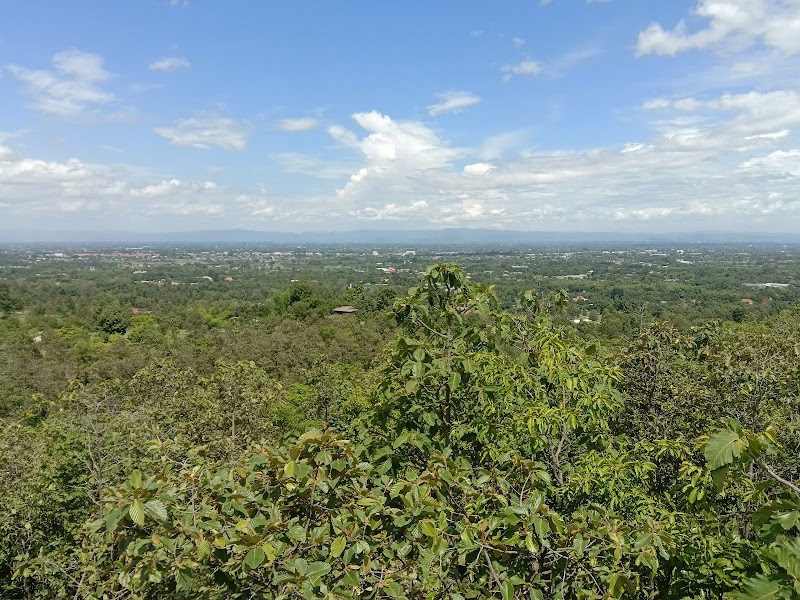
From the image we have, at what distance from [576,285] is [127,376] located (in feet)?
292

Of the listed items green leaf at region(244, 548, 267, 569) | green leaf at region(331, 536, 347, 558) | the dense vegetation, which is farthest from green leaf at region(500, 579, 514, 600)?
green leaf at region(244, 548, 267, 569)

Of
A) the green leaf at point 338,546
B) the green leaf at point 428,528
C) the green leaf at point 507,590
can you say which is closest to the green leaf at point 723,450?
the green leaf at point 507,590

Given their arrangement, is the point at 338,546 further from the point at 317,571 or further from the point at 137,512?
the point at 137,512

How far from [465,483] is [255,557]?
1429 millimetres

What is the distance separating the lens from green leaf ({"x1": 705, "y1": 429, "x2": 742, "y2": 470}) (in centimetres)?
221

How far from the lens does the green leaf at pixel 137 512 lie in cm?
227

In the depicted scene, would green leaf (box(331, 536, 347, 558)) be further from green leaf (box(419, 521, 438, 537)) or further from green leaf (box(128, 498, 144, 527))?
green leaf (box(128, 498, 144, 527))

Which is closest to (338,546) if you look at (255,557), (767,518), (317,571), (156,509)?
(317,571)

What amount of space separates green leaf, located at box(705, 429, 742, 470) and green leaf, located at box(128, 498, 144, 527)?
2.70 m

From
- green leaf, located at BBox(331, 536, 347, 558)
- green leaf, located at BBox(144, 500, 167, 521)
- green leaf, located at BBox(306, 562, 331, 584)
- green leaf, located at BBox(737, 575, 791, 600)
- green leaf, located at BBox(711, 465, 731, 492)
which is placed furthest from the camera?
green leaf, located at BBox(331, 536, 347, 558)

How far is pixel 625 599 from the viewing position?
12.3ft

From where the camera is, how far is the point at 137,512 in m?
2.31

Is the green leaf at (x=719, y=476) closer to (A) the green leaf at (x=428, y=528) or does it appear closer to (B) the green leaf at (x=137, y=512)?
(A) the green leaf at (x=428, y=528)

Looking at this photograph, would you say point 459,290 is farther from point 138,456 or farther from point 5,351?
point 5,351
